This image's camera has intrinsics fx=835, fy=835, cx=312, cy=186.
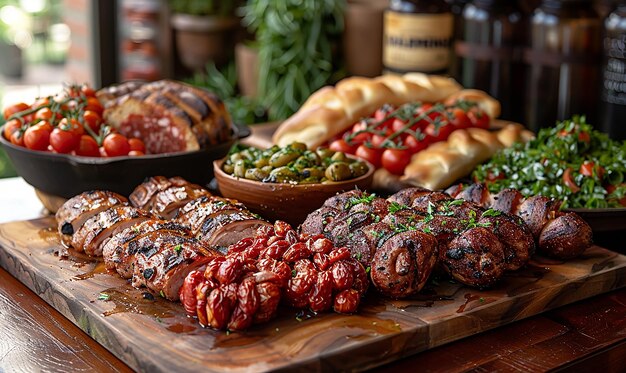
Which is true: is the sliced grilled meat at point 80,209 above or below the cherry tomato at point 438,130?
below

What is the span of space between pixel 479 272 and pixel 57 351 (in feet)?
3.38

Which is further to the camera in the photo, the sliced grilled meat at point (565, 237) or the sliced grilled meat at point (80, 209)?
the sliced grilled meat at point (80, 209)

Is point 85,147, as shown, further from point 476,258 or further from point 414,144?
point 476,258

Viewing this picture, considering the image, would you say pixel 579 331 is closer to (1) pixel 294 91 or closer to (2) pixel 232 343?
(2) pixel 232 343

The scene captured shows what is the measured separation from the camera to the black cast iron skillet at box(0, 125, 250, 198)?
266cm

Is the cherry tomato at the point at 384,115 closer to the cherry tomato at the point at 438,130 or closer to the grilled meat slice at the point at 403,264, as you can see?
the cherry tomato at the point at 438,130

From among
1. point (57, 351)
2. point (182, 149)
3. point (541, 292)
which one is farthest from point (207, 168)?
point (541, 292)

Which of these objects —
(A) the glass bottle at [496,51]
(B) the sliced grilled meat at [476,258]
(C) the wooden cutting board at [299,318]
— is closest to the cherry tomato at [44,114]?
(C) the wooden cutting board at [299,318]

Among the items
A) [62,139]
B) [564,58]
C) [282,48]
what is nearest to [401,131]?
[564,58]

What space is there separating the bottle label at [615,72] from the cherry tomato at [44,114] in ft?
7.06

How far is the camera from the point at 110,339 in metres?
1.91

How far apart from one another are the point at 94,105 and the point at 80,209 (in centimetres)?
68

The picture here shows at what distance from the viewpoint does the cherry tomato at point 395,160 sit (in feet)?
10.2

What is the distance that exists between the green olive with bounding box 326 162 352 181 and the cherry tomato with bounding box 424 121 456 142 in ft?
2.57
